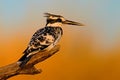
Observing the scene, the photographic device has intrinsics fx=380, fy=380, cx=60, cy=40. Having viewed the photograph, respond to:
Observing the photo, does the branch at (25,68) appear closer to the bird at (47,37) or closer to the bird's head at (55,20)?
the bird at (47,37)

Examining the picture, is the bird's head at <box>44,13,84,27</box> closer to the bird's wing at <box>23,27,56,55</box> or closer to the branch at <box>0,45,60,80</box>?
the bird's wing at <box>23,27,56,55</box>

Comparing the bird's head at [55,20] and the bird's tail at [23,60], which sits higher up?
the bird's head at [55,20]

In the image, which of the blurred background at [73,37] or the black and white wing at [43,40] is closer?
the black and white wing at [43,40]

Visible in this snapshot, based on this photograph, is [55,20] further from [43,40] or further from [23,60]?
[23,60]

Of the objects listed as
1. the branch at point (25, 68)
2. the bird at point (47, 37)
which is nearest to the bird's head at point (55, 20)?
the bird at point (47, 37)

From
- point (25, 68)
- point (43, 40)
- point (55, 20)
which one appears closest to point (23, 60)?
point (25, 68)

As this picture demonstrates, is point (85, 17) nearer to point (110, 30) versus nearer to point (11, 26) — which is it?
point (110, 30)

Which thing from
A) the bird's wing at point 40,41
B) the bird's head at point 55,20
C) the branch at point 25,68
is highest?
the bird's head at point 55,20

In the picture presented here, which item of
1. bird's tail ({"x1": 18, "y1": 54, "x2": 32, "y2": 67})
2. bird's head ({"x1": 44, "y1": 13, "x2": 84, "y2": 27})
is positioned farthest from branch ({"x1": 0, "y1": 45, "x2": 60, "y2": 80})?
bird's head ({"x1": 44, "y1": 13, "x2": 84, "y2": 27})
